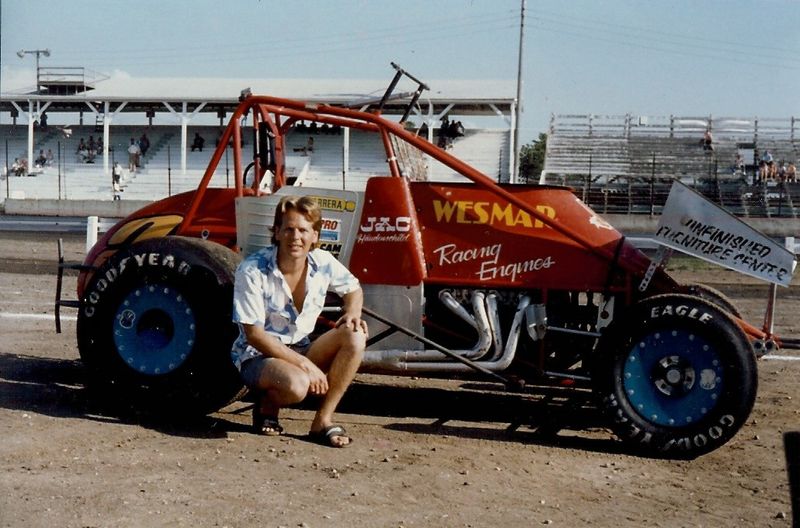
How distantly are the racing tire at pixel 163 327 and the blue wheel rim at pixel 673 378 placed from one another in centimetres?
240

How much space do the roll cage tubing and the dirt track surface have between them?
116cm

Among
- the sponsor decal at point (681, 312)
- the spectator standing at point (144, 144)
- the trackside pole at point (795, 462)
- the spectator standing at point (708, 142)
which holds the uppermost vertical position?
the spectator standing at point (708, 142)

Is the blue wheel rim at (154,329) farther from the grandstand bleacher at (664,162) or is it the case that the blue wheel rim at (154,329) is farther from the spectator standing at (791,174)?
the spectator standing at (791,174)

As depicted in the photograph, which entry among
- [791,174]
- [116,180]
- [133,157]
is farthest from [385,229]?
[133,157]

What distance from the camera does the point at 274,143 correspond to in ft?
24.6

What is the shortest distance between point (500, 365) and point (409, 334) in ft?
1.98

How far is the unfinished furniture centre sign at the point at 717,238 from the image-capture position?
6.41 meters

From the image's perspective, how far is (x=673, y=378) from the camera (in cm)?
624

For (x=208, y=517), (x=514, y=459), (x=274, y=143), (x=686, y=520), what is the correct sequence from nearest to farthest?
(x=208, y=517) → (x=686, y=520) → (x=514, y=459) → (x=274, y=143)

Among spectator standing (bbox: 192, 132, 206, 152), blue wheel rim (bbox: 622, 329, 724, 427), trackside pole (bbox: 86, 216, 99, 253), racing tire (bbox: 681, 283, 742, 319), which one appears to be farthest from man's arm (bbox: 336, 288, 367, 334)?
spectator standing (bbox: 192, 132, 206, 152)

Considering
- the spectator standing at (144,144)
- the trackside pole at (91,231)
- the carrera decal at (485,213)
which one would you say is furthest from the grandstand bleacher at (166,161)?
the carrera decal at (485,213)

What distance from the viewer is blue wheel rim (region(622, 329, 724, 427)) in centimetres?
616

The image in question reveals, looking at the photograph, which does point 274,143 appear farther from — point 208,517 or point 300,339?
point 208,517

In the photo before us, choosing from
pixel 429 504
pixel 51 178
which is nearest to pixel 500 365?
pixel 429 504
